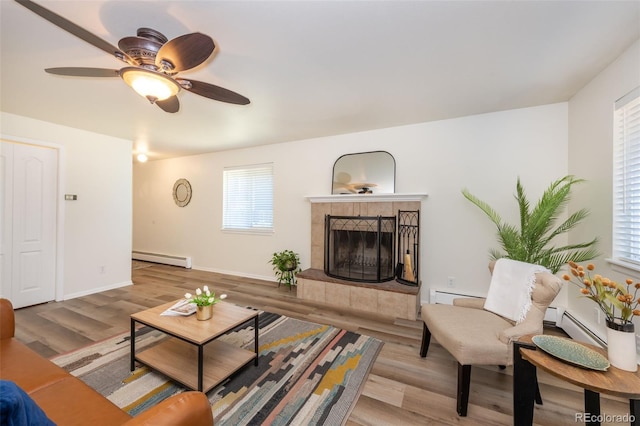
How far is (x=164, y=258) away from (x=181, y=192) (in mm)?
1528

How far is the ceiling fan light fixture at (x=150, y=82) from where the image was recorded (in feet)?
4.92

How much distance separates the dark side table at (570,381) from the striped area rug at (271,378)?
3.16 ft

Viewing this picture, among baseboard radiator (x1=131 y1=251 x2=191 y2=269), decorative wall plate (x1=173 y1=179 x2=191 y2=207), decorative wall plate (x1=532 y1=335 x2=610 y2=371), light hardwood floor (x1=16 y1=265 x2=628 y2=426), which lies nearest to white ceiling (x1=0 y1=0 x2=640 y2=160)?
decorative wall plate (x1=532 y1=335 x2=610 y2=371)

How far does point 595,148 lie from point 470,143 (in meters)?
1.10

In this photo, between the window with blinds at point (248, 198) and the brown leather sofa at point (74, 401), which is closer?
the brown leather sofa at point (74, 401)

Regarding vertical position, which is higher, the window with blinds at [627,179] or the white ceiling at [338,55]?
the white ceiling at [338,55]

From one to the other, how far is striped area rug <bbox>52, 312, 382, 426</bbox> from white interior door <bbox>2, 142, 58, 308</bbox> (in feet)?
6.43

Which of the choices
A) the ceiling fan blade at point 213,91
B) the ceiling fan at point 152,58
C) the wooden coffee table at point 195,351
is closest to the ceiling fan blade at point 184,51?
the ceiling fan at point 152,58

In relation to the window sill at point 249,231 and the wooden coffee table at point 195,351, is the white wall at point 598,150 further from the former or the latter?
the window sill at point 249,231

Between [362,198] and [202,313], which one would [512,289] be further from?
[202,313]

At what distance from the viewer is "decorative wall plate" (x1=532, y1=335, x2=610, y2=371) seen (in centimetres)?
111

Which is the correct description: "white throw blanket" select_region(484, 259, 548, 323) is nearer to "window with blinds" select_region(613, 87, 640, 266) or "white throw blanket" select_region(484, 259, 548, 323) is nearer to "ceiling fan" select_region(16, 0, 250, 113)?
"window with blinds" select_region(613, 87, 640, 266)

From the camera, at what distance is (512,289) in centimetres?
197

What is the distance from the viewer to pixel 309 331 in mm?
2654
